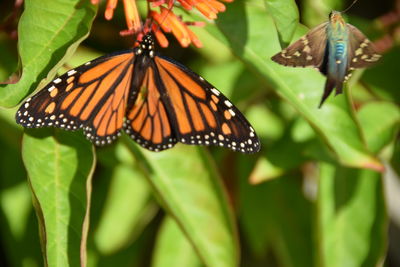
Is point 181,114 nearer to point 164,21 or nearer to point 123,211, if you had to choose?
point 164,21

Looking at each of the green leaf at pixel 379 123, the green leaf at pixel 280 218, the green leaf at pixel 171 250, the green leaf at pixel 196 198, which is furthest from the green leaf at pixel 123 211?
the green leaf at pixel 379 123

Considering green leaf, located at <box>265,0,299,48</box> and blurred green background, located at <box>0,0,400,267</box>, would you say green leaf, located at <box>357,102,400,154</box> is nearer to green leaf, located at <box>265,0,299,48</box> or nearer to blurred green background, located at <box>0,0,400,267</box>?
blurred green background, located at <box>0,0,400,267</box>

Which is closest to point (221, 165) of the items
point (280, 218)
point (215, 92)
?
point (280, 218)

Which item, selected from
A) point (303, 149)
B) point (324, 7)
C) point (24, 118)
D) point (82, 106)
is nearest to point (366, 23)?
point (324, 7)

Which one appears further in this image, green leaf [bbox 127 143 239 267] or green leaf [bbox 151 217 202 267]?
green leaf [bbox 151 217 202 267]

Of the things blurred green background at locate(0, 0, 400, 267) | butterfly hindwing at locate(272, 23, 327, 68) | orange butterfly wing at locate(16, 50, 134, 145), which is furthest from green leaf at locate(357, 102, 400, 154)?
orange butterfly wing at locate(16, 50, 134, 145)

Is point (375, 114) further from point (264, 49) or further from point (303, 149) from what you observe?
point (264, 49)
